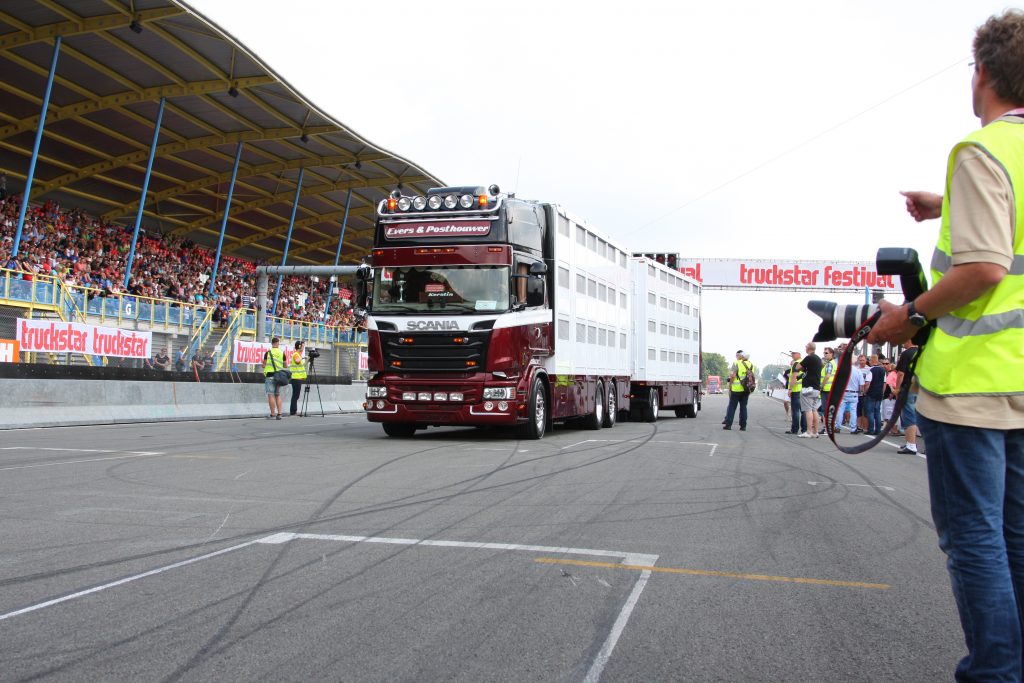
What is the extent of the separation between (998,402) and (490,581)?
290 cm

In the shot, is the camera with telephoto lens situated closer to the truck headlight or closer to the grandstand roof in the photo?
the truck headlight

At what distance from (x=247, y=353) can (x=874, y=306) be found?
24205 mm

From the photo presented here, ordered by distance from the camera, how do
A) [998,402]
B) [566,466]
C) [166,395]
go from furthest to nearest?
[166,395] < [566,466] < [998,402]

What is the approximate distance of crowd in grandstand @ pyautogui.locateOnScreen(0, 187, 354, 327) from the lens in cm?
2700

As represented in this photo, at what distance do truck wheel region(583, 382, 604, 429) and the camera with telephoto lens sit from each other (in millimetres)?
14893

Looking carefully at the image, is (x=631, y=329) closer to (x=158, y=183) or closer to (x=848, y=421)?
(x=848, y=421)

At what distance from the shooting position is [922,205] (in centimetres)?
305

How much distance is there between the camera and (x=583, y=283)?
1719 cm

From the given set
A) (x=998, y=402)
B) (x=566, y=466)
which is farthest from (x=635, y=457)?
(x=998, y=402)

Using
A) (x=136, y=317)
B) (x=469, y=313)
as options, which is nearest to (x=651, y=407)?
(x=469, y=313)

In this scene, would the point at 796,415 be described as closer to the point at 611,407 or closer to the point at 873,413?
the point at 873,413

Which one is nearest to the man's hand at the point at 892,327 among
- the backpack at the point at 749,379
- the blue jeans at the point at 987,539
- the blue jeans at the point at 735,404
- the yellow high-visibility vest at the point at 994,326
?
the yellow high-visibility vest at the point at 994,326

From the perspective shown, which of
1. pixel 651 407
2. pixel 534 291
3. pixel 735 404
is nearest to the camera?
pixel 534 291

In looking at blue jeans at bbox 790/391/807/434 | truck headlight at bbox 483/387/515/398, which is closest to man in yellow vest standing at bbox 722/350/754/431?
blue jeans at bbox 790/391/807/434
